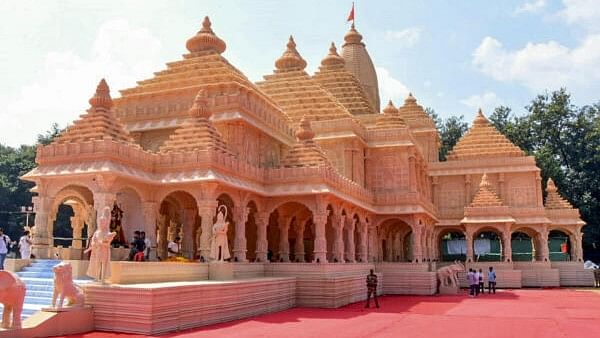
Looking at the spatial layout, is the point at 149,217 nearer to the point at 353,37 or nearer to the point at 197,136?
the point at 197,136

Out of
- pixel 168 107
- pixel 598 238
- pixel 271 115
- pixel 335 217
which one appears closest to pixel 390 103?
pixel 271 115

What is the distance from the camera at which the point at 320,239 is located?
915 inches

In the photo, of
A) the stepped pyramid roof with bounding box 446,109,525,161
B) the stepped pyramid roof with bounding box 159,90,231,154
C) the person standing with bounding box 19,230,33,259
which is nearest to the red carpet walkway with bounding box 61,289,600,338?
the stepped pyramid roof with bounding box 159,90,231,154

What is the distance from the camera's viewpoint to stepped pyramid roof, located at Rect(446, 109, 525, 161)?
4303 centimetres

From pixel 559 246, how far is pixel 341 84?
31155mm

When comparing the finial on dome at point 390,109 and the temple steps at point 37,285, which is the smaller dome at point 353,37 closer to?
the finial on dome at point 390,109

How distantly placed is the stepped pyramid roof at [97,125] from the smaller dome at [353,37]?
36869mm

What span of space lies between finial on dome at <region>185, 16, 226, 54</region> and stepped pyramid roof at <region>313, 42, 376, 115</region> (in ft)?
42.7

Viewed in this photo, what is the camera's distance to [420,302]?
2600 centimetres

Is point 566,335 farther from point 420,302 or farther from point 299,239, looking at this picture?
point 299,239

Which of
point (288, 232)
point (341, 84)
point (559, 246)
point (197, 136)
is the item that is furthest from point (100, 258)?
point (559, 246)

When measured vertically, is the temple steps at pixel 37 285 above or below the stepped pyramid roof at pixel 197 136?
below

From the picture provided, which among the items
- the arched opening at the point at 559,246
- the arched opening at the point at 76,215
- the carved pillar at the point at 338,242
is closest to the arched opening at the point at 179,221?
the arched opening at the point at 76,215

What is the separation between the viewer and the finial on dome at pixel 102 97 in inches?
771
